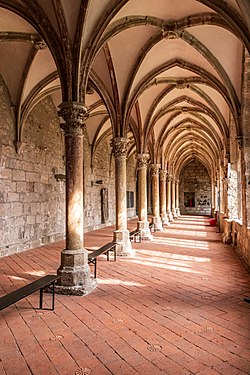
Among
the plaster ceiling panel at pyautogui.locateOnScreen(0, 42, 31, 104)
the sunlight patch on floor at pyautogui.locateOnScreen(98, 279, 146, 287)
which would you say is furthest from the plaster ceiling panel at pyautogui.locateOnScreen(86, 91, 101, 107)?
the sunlight patch on floor at pyautogui.locateOnScreen(98, 279, 146, 287)

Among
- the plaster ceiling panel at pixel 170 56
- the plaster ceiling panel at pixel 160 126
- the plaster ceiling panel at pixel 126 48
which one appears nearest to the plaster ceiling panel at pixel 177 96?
the plaster ceiling panel at pixel 160 126

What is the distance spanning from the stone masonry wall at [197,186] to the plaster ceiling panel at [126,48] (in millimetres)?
23744

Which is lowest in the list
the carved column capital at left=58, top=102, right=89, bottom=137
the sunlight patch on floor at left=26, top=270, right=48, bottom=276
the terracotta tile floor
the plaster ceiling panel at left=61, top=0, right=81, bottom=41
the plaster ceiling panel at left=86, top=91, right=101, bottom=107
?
the terracotta tile floor

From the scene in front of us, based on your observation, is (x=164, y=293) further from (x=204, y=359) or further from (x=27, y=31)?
(x=27, y=31)

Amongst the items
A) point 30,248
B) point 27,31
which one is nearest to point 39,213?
point 30,248

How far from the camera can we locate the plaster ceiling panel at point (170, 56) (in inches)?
289

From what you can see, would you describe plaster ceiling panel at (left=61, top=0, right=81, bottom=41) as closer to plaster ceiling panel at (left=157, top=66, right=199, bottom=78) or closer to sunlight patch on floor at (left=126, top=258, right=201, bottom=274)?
sunlight patch on floor at (left=126, top=258, right=201, bottom=274)

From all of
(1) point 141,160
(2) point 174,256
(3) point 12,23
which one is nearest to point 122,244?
(2) point 174,256

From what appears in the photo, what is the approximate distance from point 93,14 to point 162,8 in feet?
5.46

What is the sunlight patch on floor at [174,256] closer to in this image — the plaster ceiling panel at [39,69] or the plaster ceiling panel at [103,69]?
the plaster ceiling panel at [103,69]

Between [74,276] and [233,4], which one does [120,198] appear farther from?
[233,4]

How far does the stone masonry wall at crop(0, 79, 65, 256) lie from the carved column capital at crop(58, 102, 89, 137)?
11.7ft

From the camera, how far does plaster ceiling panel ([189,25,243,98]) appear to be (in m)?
6.42

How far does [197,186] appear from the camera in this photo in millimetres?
30344
